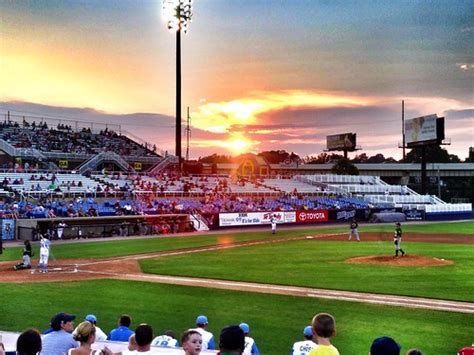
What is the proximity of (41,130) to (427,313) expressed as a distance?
5596 centimetres

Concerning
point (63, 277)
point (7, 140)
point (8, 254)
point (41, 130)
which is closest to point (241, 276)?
point (63, 277)

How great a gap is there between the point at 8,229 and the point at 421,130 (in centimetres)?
5334

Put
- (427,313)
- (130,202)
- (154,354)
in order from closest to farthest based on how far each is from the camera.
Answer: (154,354)
(427,313)
(130,202)

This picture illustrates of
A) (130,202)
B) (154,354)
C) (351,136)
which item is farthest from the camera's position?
(351,136)

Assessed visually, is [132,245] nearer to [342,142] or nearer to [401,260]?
[401,260]

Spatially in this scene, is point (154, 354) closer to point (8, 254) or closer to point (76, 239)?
point (8, 254)

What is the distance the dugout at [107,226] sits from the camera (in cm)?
3756

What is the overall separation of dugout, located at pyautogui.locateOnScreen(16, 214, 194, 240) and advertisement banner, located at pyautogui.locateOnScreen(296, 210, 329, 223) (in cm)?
1292

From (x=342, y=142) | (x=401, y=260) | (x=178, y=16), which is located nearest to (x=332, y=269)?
(x=401, y=260)

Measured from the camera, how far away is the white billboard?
6869 centimetres

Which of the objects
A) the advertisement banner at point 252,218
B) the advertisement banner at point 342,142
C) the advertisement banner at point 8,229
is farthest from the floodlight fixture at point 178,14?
the advertisement banner at point 342,142

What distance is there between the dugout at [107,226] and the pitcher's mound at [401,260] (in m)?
21.4

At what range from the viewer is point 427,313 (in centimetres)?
1455

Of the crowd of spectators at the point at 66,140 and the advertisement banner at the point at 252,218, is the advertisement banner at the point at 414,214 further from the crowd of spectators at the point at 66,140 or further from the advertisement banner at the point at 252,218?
the crowd of spectators at the point at 66,140
